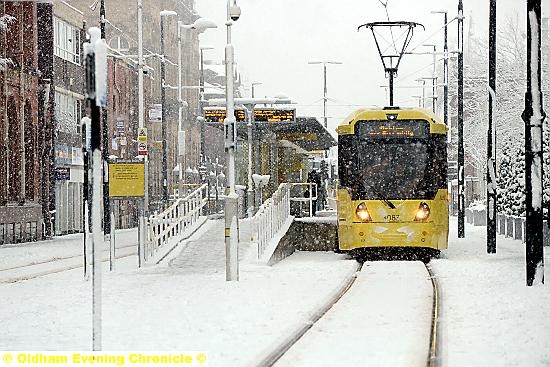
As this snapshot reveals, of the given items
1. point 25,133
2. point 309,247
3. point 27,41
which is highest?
point 27,41

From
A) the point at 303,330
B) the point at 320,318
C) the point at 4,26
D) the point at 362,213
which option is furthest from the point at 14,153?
the point at 303,330

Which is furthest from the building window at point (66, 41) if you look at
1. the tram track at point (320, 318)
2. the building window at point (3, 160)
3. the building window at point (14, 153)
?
the tram track at point (320, 318)

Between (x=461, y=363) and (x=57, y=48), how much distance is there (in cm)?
3949

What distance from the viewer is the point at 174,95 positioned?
77875 mm

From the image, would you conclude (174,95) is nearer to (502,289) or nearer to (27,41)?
(27,41)

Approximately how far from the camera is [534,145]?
1775 cm

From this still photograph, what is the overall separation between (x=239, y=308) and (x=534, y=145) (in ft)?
18.4

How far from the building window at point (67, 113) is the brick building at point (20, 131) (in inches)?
225

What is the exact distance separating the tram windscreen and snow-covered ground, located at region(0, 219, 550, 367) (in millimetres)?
1615

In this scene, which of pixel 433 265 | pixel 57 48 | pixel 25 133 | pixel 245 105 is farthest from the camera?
pixel 57 48

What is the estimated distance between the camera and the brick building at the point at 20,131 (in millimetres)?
38125

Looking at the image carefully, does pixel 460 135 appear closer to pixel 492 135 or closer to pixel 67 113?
pixel 492 135

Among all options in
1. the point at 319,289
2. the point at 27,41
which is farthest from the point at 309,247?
the point at 319,289

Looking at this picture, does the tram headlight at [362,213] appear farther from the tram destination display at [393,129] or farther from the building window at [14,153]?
the building window at [14,153]
